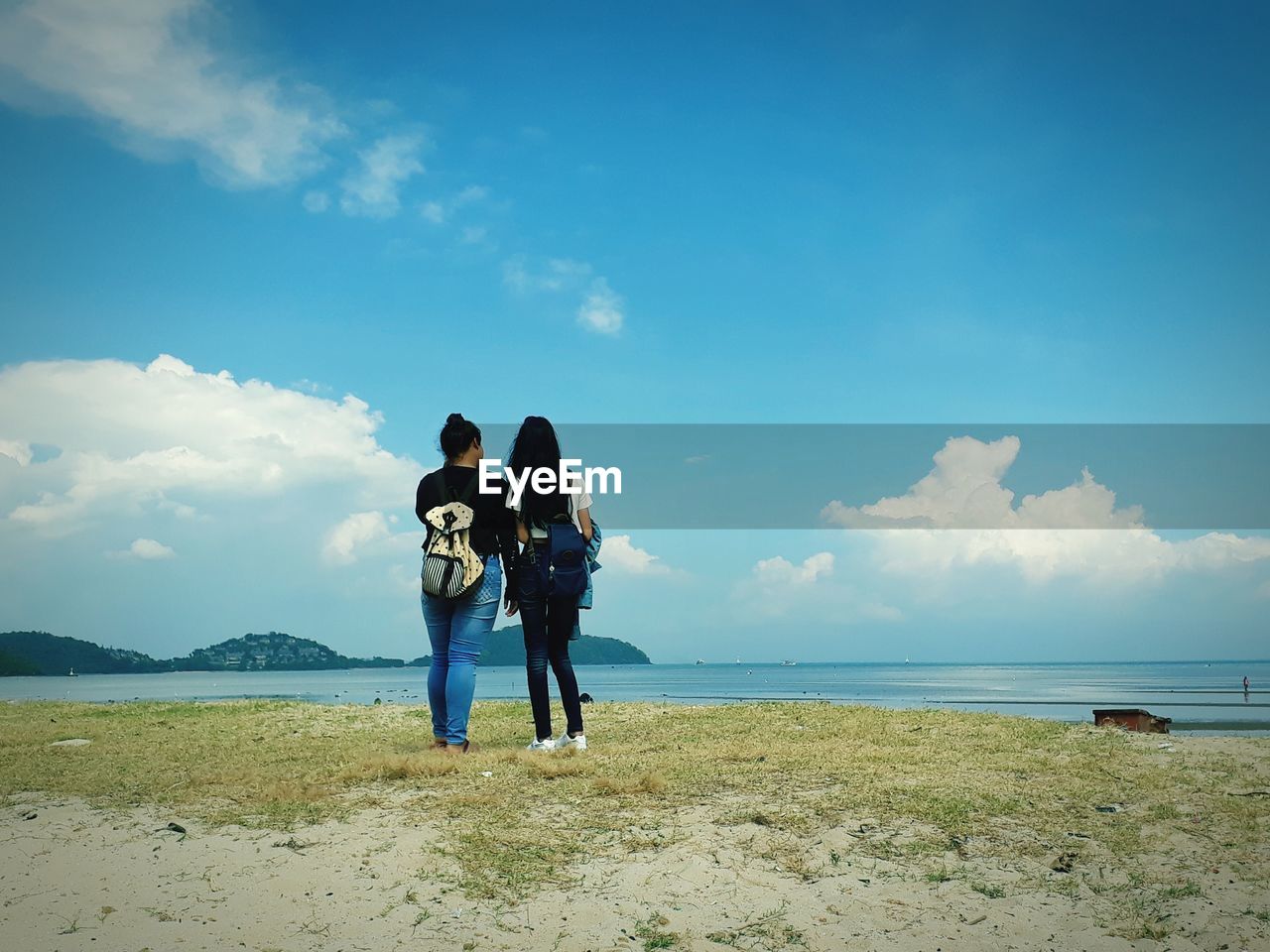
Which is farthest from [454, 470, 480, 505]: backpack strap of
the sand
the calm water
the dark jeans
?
the calm water

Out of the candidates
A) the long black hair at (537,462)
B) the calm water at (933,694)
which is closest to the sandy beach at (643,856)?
the long black hair at (537,462)

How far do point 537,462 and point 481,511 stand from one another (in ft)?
1.97

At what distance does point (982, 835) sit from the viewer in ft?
13.9

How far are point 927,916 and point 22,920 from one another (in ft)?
11.6

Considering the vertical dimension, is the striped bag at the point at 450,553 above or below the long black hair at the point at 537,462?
below

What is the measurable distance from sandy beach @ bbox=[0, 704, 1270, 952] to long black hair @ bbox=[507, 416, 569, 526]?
191 centimetres

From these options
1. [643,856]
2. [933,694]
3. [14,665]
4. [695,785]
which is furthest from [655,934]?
[14,665]

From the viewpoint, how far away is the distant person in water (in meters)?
7.04

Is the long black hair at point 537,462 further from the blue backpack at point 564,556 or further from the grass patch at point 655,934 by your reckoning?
the grass patch at point 655,934

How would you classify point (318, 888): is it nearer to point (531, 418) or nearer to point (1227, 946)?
point (1227, 946)

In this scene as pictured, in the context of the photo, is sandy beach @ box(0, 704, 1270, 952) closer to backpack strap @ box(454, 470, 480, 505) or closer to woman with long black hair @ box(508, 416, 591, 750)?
woman with long black hair @ box(508, 416, 591, 750)

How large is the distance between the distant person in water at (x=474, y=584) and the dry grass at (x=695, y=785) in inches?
28.1

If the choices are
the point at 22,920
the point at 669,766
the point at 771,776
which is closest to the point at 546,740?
the point at 669,766

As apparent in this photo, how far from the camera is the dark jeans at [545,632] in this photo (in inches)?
287
